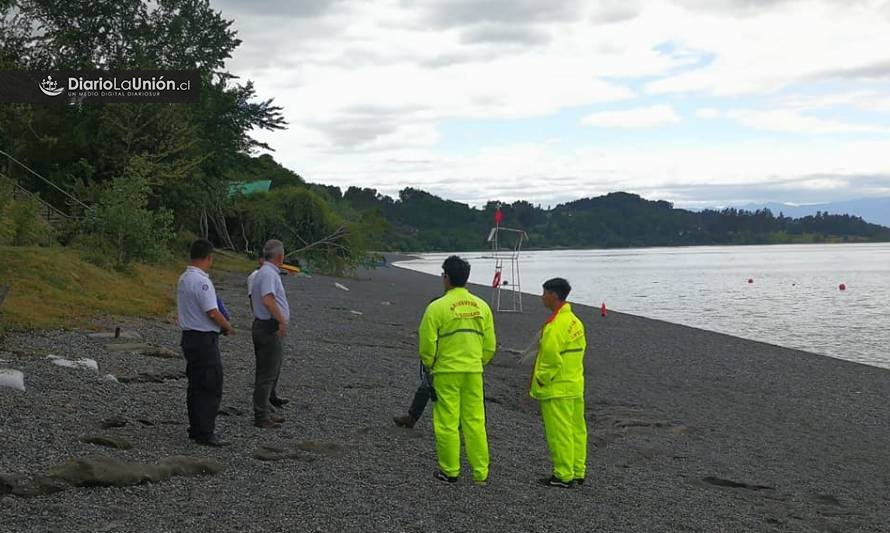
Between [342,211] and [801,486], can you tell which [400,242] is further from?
[801,486]

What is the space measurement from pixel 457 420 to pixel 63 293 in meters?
11.5

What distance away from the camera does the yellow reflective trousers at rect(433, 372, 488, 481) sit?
743 cm

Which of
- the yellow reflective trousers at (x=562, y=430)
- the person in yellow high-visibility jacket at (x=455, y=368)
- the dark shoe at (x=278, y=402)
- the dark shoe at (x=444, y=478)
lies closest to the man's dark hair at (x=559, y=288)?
the person in yellow high-visibility jacket at (x=455, y=368)

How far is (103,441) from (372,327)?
14770mm

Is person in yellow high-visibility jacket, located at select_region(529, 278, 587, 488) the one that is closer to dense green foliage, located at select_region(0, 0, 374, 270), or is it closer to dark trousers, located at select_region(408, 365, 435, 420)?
dark trousers, located at select_region(408, 365, 435, 420)

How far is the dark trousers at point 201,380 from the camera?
25.9 feet

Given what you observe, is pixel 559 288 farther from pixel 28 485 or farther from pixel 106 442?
pixel 28 485

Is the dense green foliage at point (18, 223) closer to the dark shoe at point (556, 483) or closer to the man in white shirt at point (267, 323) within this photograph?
the man in white shirt at point (267, 323)

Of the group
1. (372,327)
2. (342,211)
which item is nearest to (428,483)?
(372,327)

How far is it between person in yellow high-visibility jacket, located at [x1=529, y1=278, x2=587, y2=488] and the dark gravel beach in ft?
1.13

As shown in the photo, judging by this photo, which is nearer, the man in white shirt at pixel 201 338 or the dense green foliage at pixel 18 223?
the man in white shirt at pixel 201 338

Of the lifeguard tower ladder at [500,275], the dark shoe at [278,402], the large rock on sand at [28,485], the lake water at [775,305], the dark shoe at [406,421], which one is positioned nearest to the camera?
the large rock on sand at [28,485]

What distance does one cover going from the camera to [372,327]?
872 inches

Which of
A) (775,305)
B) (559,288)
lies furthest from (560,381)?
(775,305)
